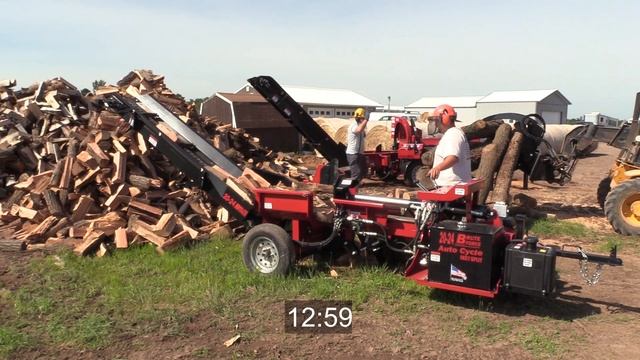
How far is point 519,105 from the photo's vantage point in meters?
→ 61.8

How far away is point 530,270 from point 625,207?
549 centimetres

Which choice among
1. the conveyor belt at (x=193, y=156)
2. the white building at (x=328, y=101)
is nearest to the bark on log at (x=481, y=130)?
the conveyor belt at (x=193, y=156)

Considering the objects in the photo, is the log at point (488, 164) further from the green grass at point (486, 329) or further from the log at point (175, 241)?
the log at point (175, 241)

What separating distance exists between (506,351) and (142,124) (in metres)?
5.92

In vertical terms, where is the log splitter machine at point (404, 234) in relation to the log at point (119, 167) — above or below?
below

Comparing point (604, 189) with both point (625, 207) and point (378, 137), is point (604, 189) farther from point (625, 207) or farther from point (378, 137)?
Answer: point (378, 137)

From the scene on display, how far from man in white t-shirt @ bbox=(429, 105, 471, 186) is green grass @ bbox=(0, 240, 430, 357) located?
1319 millimetres

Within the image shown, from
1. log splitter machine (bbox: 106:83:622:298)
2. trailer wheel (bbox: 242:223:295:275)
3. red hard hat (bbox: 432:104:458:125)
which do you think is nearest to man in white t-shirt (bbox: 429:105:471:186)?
red hard hat (bbox: 432:104:458:125)

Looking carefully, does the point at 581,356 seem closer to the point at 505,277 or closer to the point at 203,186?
the point at 505,277

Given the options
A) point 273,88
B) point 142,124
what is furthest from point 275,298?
point 273,88

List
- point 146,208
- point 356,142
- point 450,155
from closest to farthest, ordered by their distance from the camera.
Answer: point 450,155 < point 146,208 < point 356,142

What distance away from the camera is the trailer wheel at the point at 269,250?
6.15 metres

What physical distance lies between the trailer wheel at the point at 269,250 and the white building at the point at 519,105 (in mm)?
55929

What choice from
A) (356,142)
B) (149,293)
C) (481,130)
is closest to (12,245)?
(149,293)
